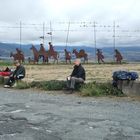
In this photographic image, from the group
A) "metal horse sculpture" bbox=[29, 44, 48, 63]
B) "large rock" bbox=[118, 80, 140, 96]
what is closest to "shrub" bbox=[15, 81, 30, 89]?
"large rock" bbox=[118, 80, 140, 96]

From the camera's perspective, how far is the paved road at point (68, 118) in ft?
28.9

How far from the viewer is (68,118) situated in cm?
1061

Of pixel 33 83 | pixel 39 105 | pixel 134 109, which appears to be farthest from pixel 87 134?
pixel 33 83

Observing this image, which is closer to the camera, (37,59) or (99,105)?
(99,105)

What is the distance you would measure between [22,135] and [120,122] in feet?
7.79

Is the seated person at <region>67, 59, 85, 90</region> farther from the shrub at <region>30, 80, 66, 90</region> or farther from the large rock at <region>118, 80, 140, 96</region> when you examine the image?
the large rock at <region>118, 80, 140, 96</region>

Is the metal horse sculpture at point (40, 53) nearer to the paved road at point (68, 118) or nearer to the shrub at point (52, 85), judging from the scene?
the shrub at point (52, 85)

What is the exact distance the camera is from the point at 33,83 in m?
18.4

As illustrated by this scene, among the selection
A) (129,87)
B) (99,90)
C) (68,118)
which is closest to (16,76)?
(99,90)

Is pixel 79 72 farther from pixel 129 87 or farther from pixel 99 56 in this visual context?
pixel 99 56

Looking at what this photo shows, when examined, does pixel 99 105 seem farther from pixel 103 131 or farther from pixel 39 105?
pixel 103 131

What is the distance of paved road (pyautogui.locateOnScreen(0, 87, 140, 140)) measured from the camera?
8.80 meters

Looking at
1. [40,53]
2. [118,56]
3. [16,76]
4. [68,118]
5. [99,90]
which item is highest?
[40,53]

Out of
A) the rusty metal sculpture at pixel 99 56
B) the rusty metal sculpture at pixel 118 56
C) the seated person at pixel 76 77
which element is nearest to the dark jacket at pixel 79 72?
the seated person at pixel 76 77
